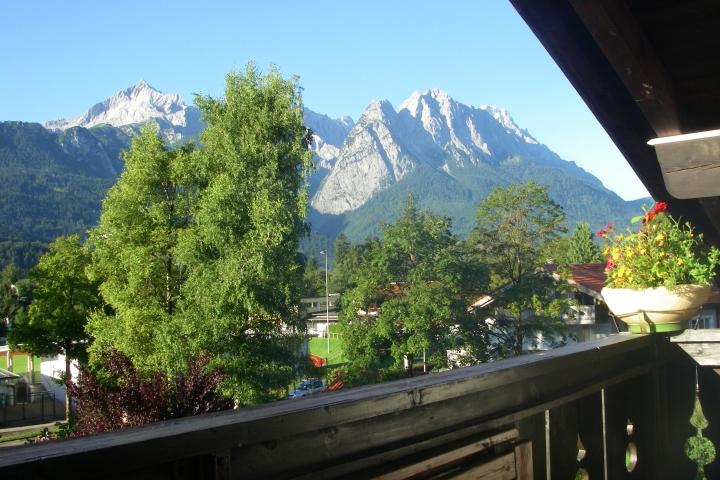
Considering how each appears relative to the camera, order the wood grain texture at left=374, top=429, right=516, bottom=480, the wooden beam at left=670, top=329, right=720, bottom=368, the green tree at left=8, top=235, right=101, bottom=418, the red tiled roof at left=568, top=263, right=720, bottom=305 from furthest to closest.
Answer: the red tiled roof at left=568, top=263, right=720, bottom=305
the green tree at left=8, top=235, right=101, bottom=418
the wooden beam at left=670, top=329, right=720, bottom=368
the wood grain texture at left=374, top=429, right=516, bottom=480

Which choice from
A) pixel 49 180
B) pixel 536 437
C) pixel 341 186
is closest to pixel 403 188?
pixel 341 186

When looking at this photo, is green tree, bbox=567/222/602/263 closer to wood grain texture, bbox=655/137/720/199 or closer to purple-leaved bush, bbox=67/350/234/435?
purple-leaved bush, bbox=67/350/234/435

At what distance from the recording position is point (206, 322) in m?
16.9

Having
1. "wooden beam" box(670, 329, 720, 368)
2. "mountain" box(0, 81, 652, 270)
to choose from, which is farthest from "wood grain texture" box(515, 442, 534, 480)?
"mountain" box(0, 81, 652, 270)

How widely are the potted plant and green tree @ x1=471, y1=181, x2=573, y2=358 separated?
22.7 meters

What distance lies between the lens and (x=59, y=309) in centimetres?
2441

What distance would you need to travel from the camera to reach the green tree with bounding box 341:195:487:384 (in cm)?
2503

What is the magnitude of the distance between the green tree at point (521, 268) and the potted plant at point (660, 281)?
74.5 ft

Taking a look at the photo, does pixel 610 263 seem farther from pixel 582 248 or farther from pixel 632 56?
pixel 582 248

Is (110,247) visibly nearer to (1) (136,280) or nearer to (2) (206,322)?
(1) (136,280)

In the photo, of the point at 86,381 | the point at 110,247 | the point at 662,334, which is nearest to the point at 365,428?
the point at 662,334

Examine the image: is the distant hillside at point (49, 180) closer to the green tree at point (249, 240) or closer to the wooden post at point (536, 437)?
the green tree at point (249, 240)

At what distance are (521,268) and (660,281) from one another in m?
24.7

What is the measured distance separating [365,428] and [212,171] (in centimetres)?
1848
